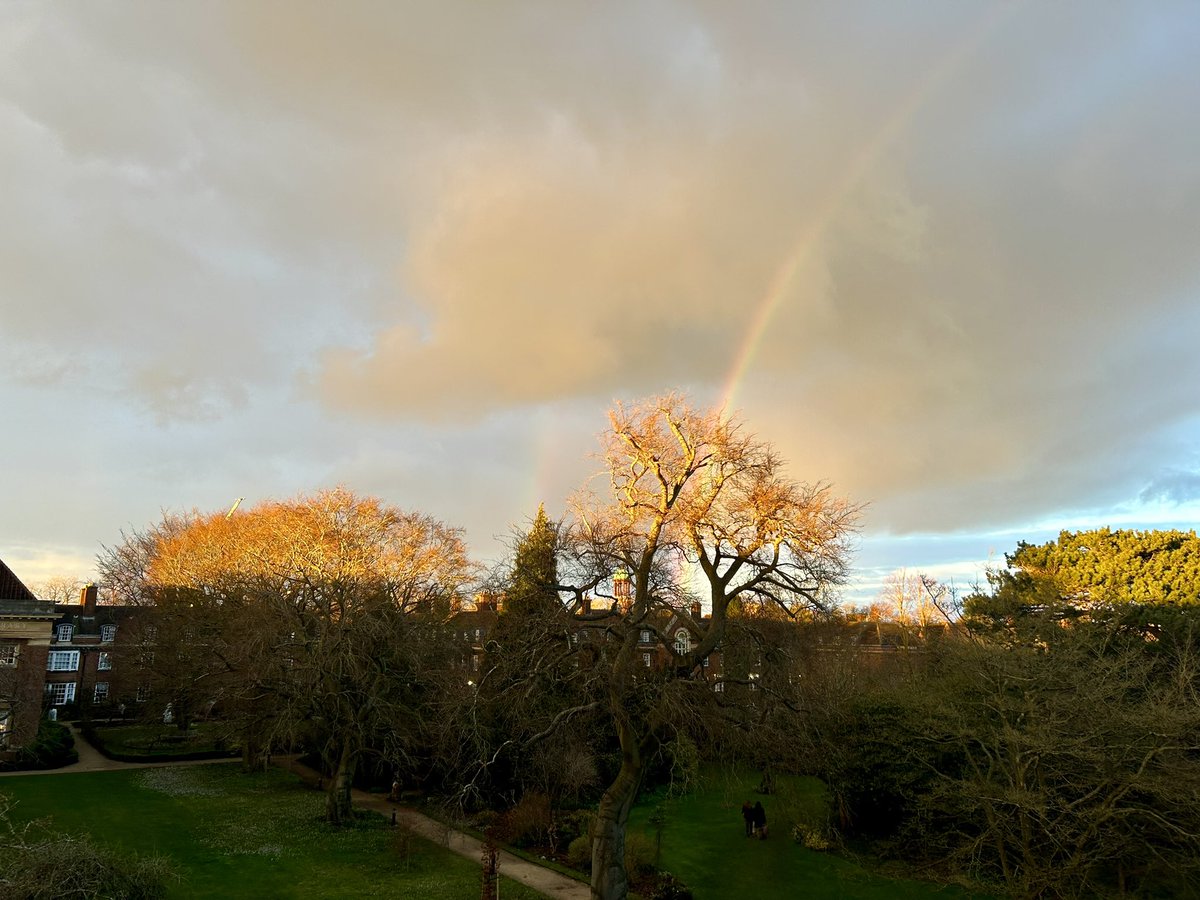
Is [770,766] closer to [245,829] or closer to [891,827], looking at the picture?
[891,827]

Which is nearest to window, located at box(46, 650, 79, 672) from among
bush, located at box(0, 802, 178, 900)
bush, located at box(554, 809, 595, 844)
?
bush, located at box(554, 809, 595, 844)

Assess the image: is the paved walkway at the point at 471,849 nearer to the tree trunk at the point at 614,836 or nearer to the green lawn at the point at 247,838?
the green lawn at the point at 247,838

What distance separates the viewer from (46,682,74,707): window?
66.1m

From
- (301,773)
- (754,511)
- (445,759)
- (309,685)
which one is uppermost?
(754,511)

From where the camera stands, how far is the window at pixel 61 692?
66.1 metres

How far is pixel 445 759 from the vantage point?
25.3 metres

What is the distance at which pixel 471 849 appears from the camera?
26.4 meters

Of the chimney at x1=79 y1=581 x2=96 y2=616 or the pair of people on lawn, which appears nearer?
the pair of people on lawn

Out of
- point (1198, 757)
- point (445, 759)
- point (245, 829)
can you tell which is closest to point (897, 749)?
point (1198, 757)

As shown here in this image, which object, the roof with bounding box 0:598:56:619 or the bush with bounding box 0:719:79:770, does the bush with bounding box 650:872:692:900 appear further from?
the roof with bounding box 0:598:56:619

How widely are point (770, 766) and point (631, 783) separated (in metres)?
3.97

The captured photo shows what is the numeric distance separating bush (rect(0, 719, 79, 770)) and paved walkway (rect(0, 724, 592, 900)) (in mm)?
643

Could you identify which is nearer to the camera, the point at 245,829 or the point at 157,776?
the point at 245,829

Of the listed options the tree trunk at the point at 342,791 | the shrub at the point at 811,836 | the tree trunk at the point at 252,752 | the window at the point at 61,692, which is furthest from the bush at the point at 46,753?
the shrub at the point at 811,836
